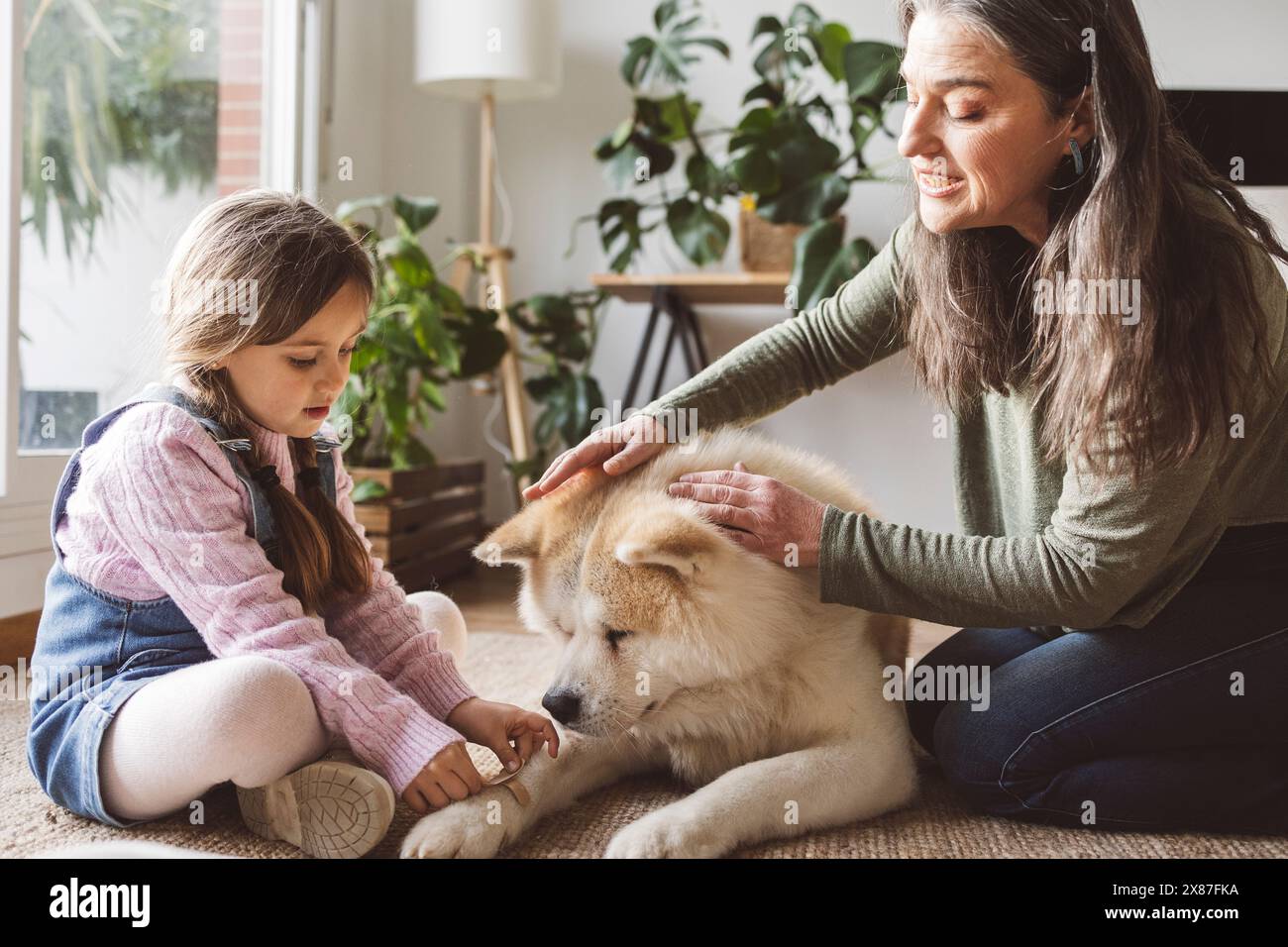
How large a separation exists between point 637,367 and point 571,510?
7.39 ft

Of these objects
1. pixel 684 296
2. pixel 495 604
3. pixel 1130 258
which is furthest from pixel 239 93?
pixel 1130 258

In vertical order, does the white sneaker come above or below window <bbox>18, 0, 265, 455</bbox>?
below

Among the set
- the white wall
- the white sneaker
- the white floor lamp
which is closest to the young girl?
the white sneaker

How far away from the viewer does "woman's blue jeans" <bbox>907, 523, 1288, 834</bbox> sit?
128 cm

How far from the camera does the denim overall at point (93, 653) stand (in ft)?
4.05

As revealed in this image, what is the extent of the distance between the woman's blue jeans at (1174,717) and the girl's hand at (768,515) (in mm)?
339

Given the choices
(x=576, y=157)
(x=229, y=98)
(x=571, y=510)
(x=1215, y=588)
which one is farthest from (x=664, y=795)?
(x=576, y=157)

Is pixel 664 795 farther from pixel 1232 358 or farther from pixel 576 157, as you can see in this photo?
pixel 576 157

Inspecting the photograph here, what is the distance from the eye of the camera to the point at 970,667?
151 cm

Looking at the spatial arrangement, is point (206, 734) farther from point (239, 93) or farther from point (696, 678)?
point (239, 93)

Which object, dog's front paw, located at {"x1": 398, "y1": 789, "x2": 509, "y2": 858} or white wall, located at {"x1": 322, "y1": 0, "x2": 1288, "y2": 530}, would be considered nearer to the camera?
dog's front paw, located at {"x1": 398, "y1": 789, "x2": 509, "y2": 858}

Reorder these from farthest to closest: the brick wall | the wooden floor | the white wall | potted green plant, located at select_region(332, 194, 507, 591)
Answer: the white wall < the brick wall < potted green plant, located at select_region(332, 194, 507, 591) < the wooden floor

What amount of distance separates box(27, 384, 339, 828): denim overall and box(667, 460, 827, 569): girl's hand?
1.76ft

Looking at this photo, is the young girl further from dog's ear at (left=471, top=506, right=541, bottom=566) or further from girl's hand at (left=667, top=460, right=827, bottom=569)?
girl's hand at (left=667, top=460, right=827, bottom=569)
